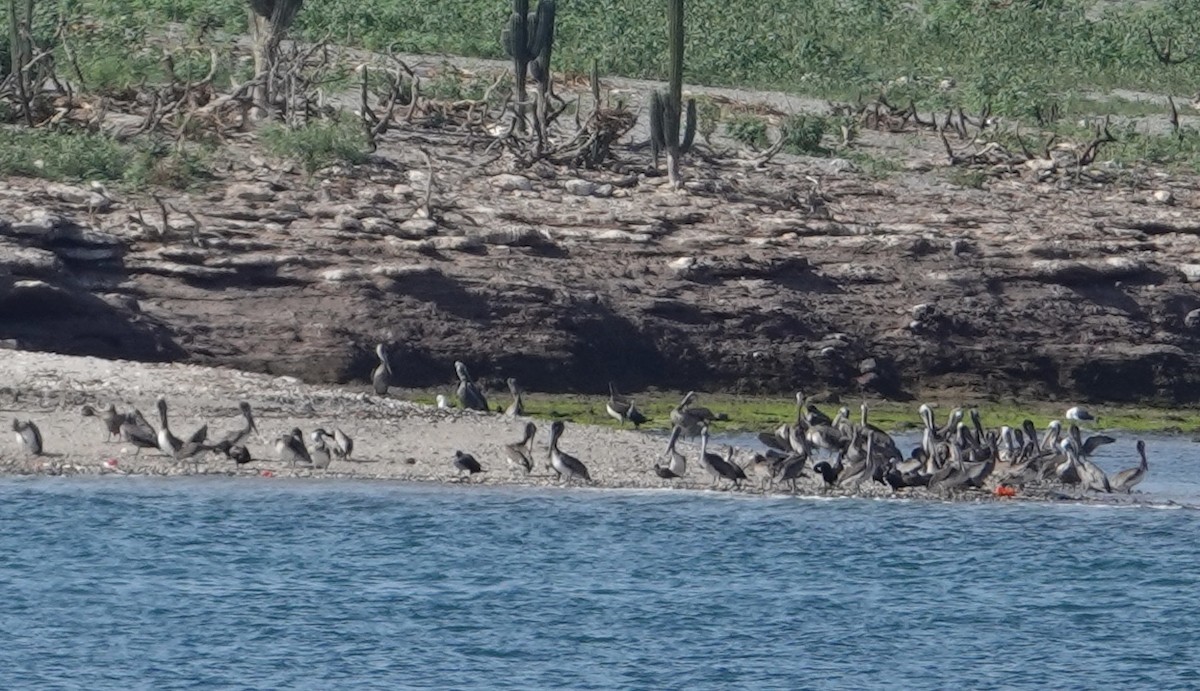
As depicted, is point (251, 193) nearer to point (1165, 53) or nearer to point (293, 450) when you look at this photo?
point (293, 450)

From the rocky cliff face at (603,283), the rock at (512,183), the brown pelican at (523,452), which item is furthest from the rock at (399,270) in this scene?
the brown pelican at (523,452)

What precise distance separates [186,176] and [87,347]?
12.5 feet

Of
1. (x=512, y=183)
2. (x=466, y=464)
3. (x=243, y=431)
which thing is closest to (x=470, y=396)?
(x=466, y=464)

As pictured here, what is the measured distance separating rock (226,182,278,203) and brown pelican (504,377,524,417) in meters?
4.33

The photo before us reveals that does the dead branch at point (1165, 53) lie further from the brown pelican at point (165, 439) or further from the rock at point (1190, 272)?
the brown pelican at point (165, 439)

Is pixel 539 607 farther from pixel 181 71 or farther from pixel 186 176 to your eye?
pixel 181 71

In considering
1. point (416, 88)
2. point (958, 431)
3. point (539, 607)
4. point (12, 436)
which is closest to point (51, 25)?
point (416, 88)

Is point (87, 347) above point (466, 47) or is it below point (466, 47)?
below

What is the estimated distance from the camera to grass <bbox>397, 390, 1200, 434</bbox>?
27969 millimetres

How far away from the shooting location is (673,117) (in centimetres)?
3259

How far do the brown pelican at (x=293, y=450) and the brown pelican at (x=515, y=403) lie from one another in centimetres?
319

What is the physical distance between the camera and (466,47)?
41.1 metres

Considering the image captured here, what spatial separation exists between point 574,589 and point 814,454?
5.70 m

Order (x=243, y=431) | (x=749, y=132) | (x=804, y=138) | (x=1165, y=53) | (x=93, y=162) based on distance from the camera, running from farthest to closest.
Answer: (x=1165, y=53) → (x=749, y=132) → (x=804, y=138) → (x=93, y=162) → (x=243, y=431)
